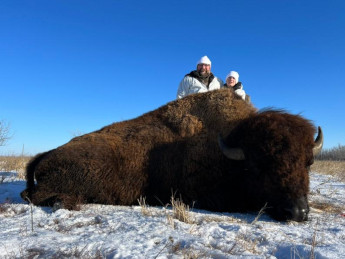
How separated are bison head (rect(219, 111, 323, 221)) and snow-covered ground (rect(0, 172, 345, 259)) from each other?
280 mm

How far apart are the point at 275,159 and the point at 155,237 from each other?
2025 millimetres

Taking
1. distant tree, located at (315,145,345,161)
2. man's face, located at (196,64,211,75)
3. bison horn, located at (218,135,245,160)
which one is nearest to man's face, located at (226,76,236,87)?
man's face, located at (196,64,211,75)

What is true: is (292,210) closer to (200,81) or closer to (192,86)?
(192,86)

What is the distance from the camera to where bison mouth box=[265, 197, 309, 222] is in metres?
3.70

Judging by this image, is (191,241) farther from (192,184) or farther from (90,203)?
(90,203)

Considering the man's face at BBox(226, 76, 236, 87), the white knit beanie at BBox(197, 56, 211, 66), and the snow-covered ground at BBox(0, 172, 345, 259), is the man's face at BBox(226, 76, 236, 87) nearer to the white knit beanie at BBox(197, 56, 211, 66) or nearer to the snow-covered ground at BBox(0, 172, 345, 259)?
the white knit beanie at BBox(197, 56, 211, 66)

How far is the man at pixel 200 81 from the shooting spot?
24.7ft

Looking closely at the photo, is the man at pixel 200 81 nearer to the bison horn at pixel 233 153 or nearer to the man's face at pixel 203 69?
the man's face at pixel 203 69

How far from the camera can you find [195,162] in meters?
4.90

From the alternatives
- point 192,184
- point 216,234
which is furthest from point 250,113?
point 216,234

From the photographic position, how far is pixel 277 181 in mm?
3939

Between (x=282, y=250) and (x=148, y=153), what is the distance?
2.86 meters

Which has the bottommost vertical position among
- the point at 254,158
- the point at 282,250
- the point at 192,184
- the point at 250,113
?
the point at 282,250

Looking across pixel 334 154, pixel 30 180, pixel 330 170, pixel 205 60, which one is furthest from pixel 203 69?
pixel 334 154
